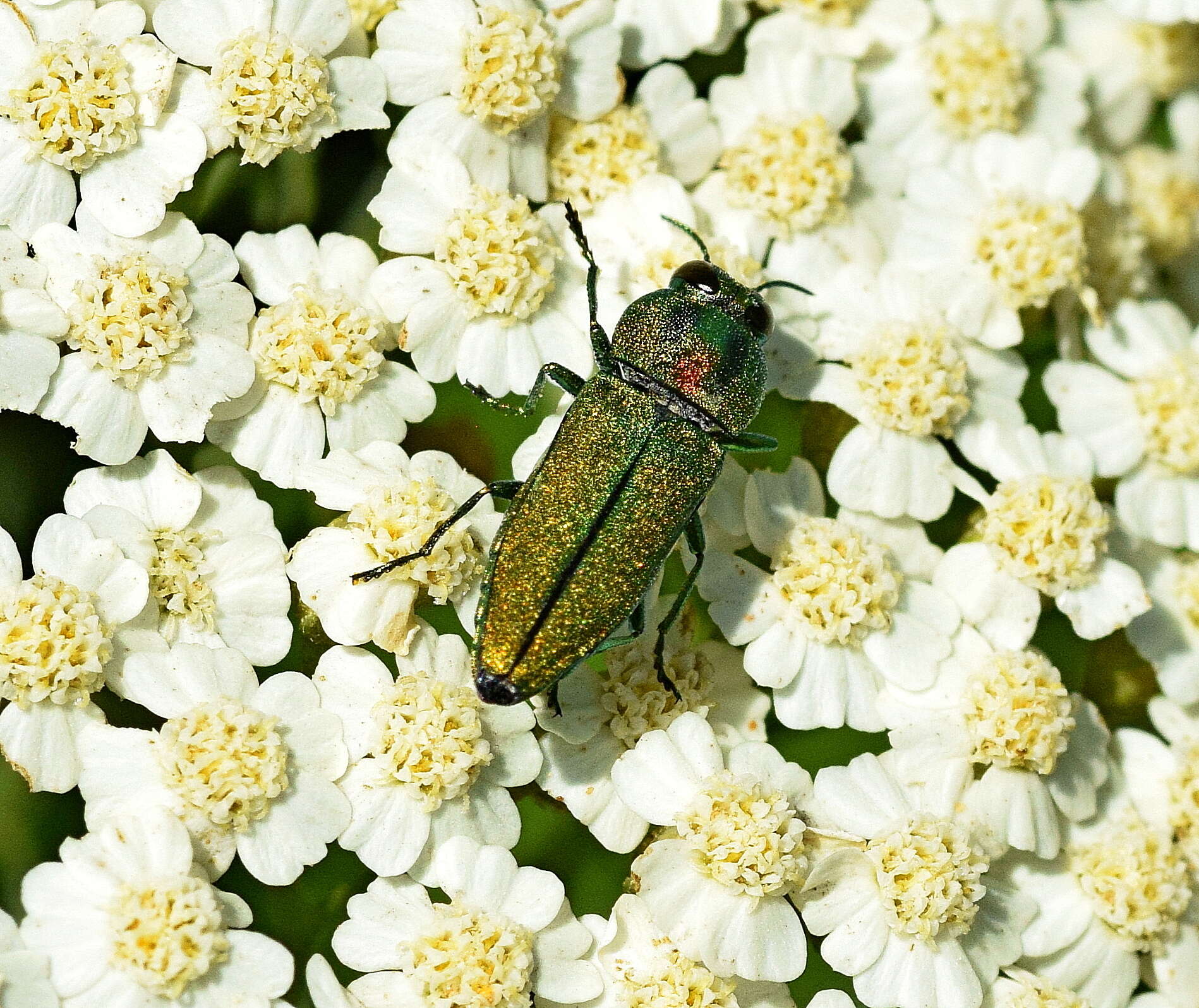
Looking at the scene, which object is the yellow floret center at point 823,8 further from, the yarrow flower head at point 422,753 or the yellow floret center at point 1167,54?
the yarrow flower head at point 422,753

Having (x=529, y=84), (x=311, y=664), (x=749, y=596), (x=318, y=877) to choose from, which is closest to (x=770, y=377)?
(x=749, y=596)

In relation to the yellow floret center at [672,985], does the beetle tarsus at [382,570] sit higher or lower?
higher

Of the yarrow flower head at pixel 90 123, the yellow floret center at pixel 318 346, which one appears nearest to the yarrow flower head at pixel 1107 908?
the yellow floret center at pixel 318 346

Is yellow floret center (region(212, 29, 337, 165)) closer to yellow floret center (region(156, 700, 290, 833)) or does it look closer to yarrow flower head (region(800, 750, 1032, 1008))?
yellow floret center (region(156, 700, 290, 833))

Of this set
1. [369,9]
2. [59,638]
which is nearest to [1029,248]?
[369,9]

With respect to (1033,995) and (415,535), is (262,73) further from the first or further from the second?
(1033,995)

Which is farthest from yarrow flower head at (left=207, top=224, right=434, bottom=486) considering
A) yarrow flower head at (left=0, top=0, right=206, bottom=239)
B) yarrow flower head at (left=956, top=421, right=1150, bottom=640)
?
yarrow flower head at (left=956, top=421, right=1150, bottom=640)

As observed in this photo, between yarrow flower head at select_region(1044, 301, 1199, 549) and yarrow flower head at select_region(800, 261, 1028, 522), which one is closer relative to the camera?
yarrow flower head at select_region(800, 261, 1028, 522)

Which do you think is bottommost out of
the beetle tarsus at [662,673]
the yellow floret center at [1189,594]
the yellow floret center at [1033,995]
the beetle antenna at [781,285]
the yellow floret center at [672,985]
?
the yellow floret center at [672,985]
